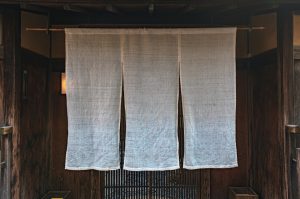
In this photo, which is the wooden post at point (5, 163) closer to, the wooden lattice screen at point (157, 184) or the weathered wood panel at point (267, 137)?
the wooden lattice screen at point (157, 184)

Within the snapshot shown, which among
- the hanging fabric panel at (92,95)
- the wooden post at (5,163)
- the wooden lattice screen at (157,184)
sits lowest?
the wooden lattice screen at (157,184)

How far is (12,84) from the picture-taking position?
11.7ft

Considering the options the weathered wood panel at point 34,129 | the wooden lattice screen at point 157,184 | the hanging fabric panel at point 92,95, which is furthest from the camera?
the wooden lattice screen at point 157,184

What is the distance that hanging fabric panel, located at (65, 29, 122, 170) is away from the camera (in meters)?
3.65

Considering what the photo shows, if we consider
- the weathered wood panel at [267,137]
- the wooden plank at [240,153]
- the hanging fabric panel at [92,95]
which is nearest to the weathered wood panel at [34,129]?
the hanging fabric panel at [92,95]

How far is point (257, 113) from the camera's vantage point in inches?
178

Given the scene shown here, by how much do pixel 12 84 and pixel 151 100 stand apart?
6.28 feet

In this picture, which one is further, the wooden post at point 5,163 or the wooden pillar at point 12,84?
the wooden pillar at point 12,84

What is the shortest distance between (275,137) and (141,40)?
2.41m

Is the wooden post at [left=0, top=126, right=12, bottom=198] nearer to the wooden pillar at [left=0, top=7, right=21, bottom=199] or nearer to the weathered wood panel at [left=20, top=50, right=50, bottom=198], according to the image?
the wooden pillar at [left=0, top=7, right=21, bottom=199]

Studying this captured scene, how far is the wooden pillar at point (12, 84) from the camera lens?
3.54 meters

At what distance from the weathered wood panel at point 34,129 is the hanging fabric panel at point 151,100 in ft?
5.09

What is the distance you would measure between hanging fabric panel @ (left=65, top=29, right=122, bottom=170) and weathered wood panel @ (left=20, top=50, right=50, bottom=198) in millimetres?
788

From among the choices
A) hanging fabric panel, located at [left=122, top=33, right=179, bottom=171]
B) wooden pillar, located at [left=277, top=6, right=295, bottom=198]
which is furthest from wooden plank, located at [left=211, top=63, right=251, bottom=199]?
hanging fabric panel, located at [left=122, top=33, right=179, bottom=171]
